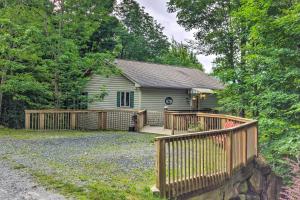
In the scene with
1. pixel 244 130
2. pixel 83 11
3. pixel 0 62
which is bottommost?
pixel 244 130

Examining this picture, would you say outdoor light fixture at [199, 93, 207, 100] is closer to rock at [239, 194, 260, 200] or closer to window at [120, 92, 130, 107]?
window at [120, 92, 130, 107]

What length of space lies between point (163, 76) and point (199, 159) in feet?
54.9

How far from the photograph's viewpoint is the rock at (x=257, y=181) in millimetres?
8867

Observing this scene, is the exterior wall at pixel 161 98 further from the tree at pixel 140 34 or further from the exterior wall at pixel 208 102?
the tree at pixel 140 34

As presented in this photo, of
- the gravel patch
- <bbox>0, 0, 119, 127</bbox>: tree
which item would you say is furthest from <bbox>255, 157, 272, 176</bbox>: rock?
<bbox>0, 0, 119, 127</bbox>: tree

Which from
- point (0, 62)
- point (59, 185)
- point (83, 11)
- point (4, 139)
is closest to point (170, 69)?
point (83, 11)

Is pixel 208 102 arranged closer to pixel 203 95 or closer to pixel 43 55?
pixel 203 95

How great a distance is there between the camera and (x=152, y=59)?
38625 millimetres

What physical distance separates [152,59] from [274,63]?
92.7ft

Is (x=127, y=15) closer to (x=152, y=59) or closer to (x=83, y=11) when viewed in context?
(x=152, y=59)

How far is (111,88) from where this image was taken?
20562 millimetres

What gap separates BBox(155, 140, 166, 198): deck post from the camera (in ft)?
17.3

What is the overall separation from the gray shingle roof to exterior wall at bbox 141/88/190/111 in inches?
20.6

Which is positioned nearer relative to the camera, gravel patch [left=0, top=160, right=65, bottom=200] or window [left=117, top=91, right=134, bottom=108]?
gravel patch [left=0, top=160, right=65, bottom=200]
